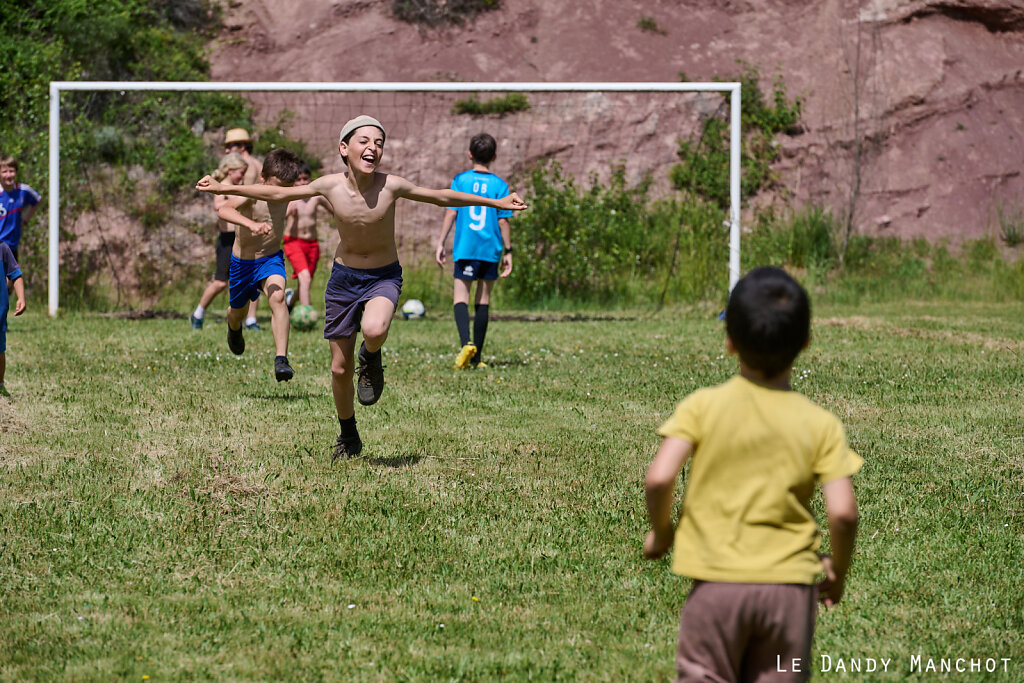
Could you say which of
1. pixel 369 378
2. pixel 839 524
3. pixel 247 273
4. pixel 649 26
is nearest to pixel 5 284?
pixel 247 273

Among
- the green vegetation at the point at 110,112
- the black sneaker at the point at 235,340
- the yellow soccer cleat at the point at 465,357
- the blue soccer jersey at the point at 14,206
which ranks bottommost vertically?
the yellow soccer cleat at the point at 465,357

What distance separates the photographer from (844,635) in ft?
12.7

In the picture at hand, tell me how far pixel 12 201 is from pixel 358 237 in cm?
713

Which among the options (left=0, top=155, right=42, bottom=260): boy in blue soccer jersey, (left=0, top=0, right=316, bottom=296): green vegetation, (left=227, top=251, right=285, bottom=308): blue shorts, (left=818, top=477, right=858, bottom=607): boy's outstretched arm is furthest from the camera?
(left=0, top=0, right=316, bottom=296): green vegetation

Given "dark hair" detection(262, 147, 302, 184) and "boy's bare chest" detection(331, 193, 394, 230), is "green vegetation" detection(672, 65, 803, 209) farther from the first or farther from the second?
"boy's bare chest" detection(331, 193, 394, 230)

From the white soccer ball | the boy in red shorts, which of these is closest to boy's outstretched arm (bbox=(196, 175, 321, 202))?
the boy in red shorts

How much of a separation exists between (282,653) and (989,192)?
21951 mm

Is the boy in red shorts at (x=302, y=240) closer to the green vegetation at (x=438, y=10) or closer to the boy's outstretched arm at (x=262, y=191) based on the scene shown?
the boy's outstretched arm at (x=262, y=191)

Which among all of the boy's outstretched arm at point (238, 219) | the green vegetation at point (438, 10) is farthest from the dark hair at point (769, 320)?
the green vegetation at point (438, 10)

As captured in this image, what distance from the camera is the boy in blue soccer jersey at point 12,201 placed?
1130cm

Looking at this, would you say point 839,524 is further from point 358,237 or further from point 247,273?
point 247,273

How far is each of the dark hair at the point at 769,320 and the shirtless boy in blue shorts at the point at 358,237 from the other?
3.31 meters

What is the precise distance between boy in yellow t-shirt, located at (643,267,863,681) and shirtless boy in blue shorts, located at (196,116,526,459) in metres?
3.35

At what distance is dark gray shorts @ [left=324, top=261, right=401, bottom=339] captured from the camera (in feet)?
19.9
